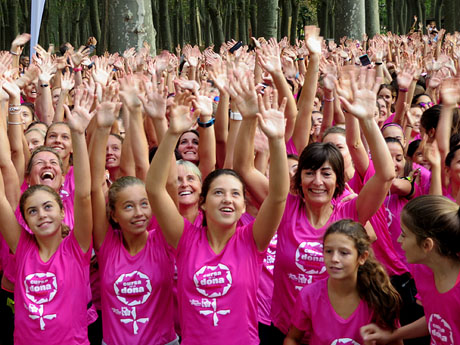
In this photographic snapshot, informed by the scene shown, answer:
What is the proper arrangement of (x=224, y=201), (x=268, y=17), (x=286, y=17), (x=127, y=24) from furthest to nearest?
(x=286, y=17) → (x=268, y=17) → (x=127, y=24) → (x=224, y=201)

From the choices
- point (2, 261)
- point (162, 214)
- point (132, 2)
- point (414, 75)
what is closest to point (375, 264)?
point (162, 214)

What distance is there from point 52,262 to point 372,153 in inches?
78.0

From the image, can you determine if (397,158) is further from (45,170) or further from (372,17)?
(372,17)

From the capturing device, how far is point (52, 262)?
372 cm

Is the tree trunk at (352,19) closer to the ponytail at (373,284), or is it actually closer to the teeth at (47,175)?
the teeth at (47,175)

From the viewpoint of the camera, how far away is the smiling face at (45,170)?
4480 mm

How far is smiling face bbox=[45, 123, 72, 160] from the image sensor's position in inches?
206

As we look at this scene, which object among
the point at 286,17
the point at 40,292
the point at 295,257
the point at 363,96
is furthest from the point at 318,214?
the point at 286,17

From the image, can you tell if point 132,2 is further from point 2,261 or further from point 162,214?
point 162,214

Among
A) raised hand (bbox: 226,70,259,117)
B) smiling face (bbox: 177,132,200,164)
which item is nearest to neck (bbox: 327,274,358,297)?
raised hand (bbox: 226,70,259,117)

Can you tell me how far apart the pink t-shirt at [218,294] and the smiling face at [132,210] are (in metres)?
0.38

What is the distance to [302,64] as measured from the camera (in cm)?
911

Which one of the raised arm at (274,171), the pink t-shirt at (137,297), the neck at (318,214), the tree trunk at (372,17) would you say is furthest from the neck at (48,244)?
the tree trunk at (372,17)

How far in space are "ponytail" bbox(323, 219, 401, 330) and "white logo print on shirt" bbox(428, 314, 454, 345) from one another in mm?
276
